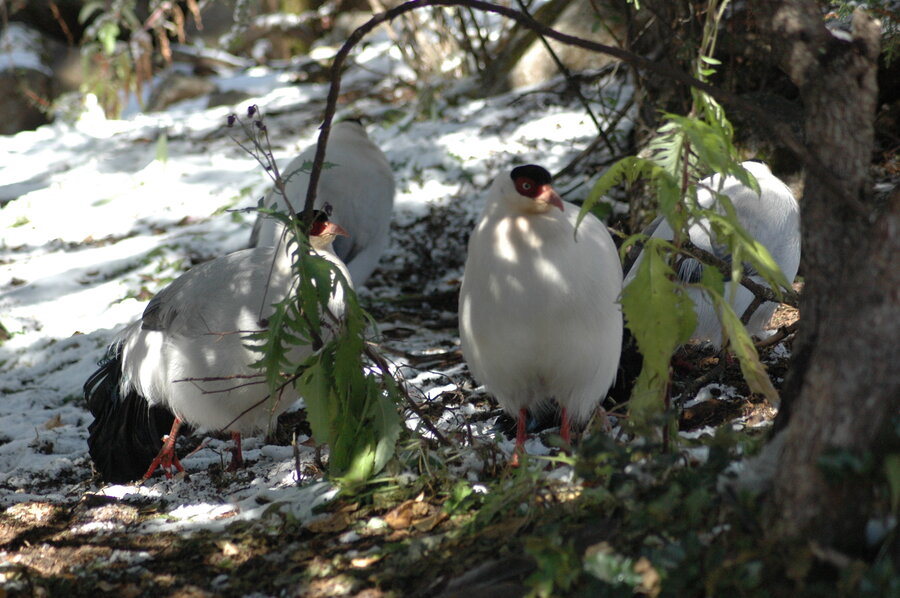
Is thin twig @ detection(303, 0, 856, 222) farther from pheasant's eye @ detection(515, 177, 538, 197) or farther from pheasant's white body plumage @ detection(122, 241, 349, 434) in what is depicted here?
pheasant's white body plumage @ detection(122, 241, 349, 434)

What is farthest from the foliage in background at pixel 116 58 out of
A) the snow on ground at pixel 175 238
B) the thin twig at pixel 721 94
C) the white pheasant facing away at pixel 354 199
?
the thin twig at pixel 721 94

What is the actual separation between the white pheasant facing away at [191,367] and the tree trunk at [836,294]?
1923mm

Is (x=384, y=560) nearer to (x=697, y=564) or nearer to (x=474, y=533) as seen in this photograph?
(x=474, y=533)

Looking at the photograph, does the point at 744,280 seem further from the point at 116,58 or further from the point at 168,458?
the point at 116,58

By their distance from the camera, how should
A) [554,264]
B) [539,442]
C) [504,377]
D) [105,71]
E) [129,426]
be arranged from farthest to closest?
[105,71]
[129,426]
[539,442]
[504,377]
[554,264]

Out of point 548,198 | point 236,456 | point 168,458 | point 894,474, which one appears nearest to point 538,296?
point 548,198

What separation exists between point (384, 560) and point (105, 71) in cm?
765

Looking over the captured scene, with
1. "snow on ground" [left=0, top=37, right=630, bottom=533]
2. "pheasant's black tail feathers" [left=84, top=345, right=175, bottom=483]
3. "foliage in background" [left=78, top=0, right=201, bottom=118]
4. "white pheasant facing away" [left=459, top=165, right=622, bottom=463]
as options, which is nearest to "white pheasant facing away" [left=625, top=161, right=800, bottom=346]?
"white pheasant facing away" [left=459, top=165, right=622, bottom=463]

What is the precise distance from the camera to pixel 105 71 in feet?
29.0

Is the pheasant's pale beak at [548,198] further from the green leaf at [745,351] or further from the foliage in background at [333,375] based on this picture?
the green leaf at [745,351]

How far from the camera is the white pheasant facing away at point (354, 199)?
5527 millimetres

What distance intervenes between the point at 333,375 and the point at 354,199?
2.95 meters

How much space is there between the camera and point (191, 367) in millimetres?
3783

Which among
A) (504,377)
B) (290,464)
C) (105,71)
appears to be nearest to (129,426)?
(290,464)
